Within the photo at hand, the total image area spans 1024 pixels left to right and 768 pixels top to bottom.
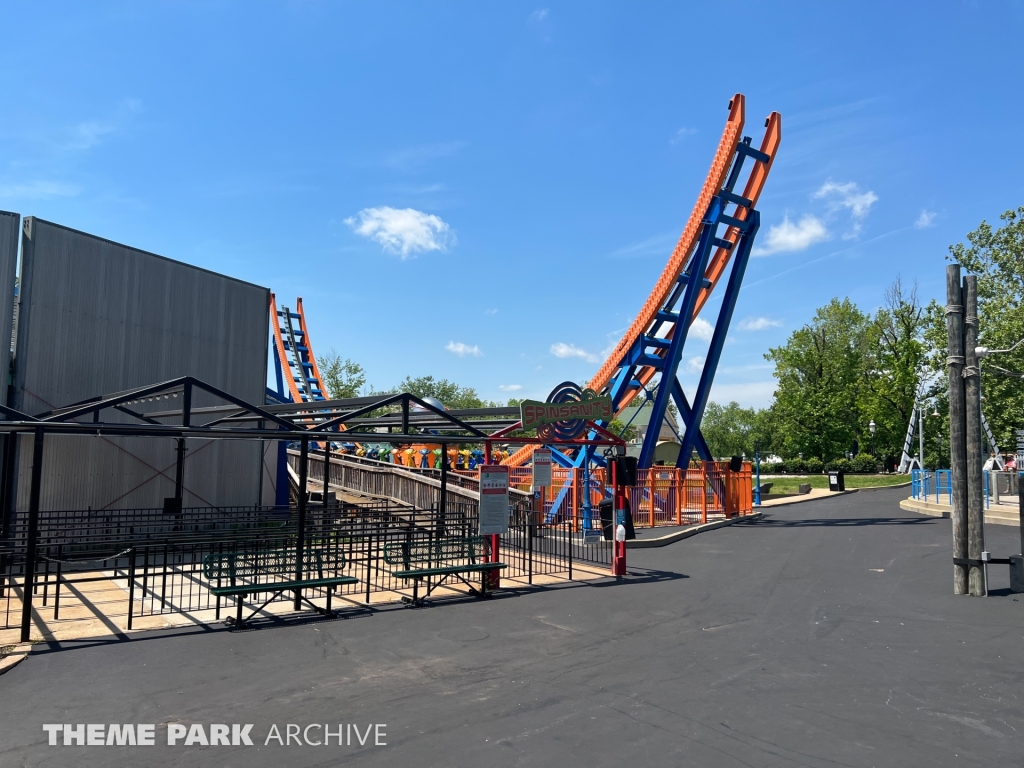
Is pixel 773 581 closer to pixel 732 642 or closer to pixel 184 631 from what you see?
pixel 732 642

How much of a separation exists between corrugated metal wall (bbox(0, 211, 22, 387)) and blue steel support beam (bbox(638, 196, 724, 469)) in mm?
19874

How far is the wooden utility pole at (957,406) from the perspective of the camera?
12.4m

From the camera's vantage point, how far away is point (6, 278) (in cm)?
1598

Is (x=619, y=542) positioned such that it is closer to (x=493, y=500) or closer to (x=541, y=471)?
(x=541, y=471)

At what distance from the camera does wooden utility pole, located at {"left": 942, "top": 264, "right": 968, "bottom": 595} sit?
40.8 ft

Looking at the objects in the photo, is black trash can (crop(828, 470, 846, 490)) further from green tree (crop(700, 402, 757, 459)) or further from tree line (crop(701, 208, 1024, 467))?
green tree (crop(700, 402, 757, 459))

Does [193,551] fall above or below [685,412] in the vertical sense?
below

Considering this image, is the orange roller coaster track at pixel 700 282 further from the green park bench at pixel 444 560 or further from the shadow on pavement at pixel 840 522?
the green park bench at pixel 444 560

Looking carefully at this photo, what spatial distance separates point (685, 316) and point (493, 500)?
1697cm

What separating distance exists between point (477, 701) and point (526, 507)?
53.1 ft

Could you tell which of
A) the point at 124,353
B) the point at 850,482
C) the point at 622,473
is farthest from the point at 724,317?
the point at 850,482

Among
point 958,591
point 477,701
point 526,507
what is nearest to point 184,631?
point 477,701

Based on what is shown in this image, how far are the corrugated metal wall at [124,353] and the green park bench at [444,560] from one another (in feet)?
29.2

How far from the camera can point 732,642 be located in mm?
9258
